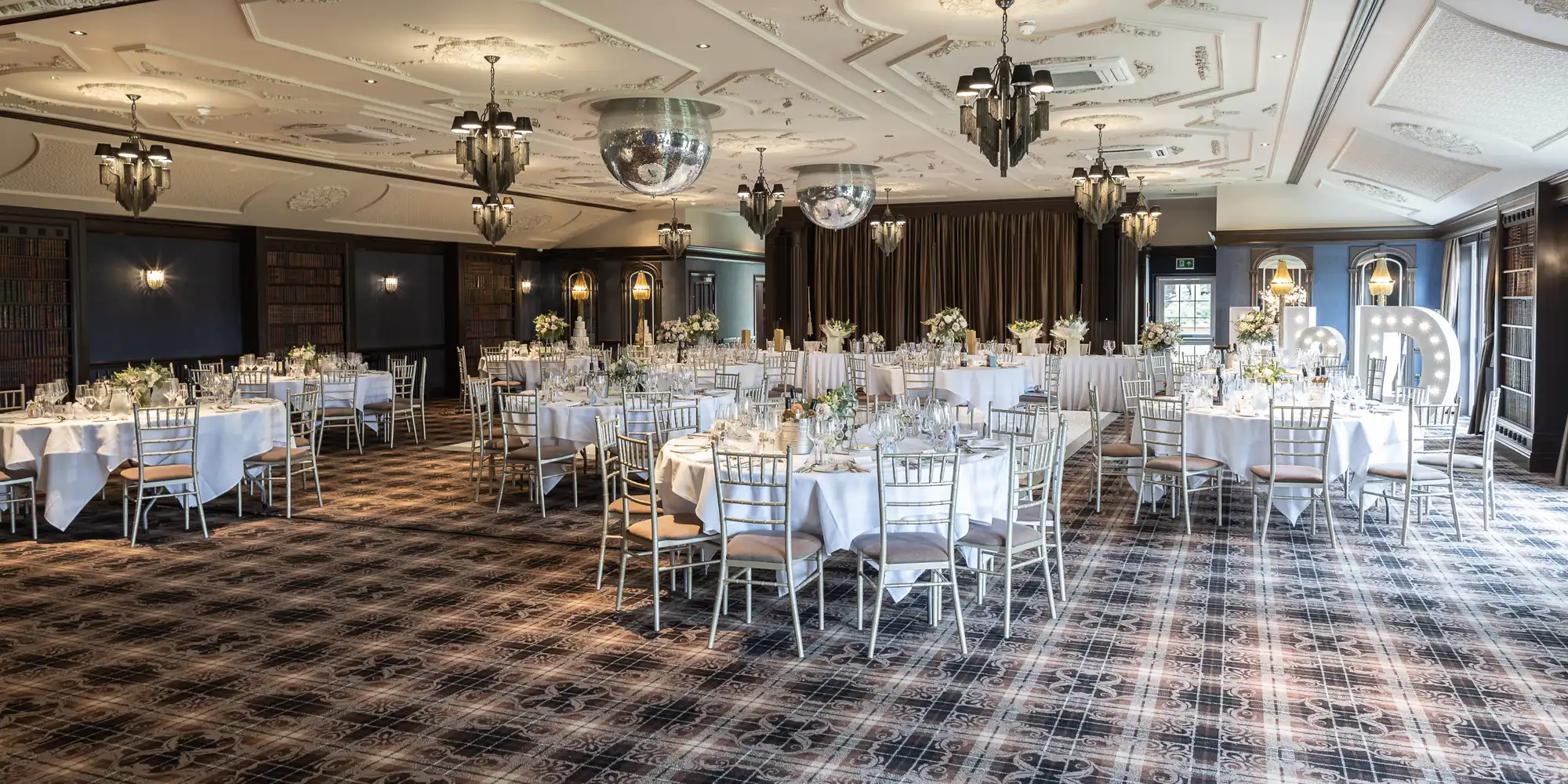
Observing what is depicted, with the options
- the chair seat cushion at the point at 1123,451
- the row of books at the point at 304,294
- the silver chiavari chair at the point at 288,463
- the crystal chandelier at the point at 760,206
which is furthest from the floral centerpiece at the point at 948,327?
the row of books at the point at 304,294

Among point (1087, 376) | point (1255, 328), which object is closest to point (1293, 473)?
point (1255, 328)

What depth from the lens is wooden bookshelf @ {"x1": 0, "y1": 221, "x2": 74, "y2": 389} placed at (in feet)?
41.8

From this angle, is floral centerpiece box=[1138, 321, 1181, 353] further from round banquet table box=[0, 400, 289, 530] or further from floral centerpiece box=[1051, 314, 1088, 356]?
round banquet table box=[0, 400, 289, 530]

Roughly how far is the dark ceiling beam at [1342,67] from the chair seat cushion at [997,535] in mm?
3586

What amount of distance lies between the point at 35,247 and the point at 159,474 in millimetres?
7162

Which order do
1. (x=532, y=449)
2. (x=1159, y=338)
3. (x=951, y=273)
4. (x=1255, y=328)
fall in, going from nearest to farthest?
(x=532, y=449)
(x=1255, y=328)
(x=1159, y=338)
(x=951, y=273)

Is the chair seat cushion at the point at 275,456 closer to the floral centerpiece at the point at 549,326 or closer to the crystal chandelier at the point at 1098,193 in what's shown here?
the crystal chandelier at the point at 1098,193

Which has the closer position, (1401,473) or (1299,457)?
(1401,473)

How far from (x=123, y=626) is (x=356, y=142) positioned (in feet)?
26.0

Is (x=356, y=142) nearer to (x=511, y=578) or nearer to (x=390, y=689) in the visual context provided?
(x=511, y=578)

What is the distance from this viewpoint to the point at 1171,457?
8.27 metres

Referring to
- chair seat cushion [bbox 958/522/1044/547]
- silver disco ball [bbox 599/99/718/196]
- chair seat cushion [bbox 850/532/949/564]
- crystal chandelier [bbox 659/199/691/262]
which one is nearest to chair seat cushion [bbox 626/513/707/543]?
chair seat cushion [bbox 850/532/949/564]

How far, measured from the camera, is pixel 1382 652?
517 centimetres

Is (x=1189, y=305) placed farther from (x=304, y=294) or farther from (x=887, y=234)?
(x=304, y=294)
